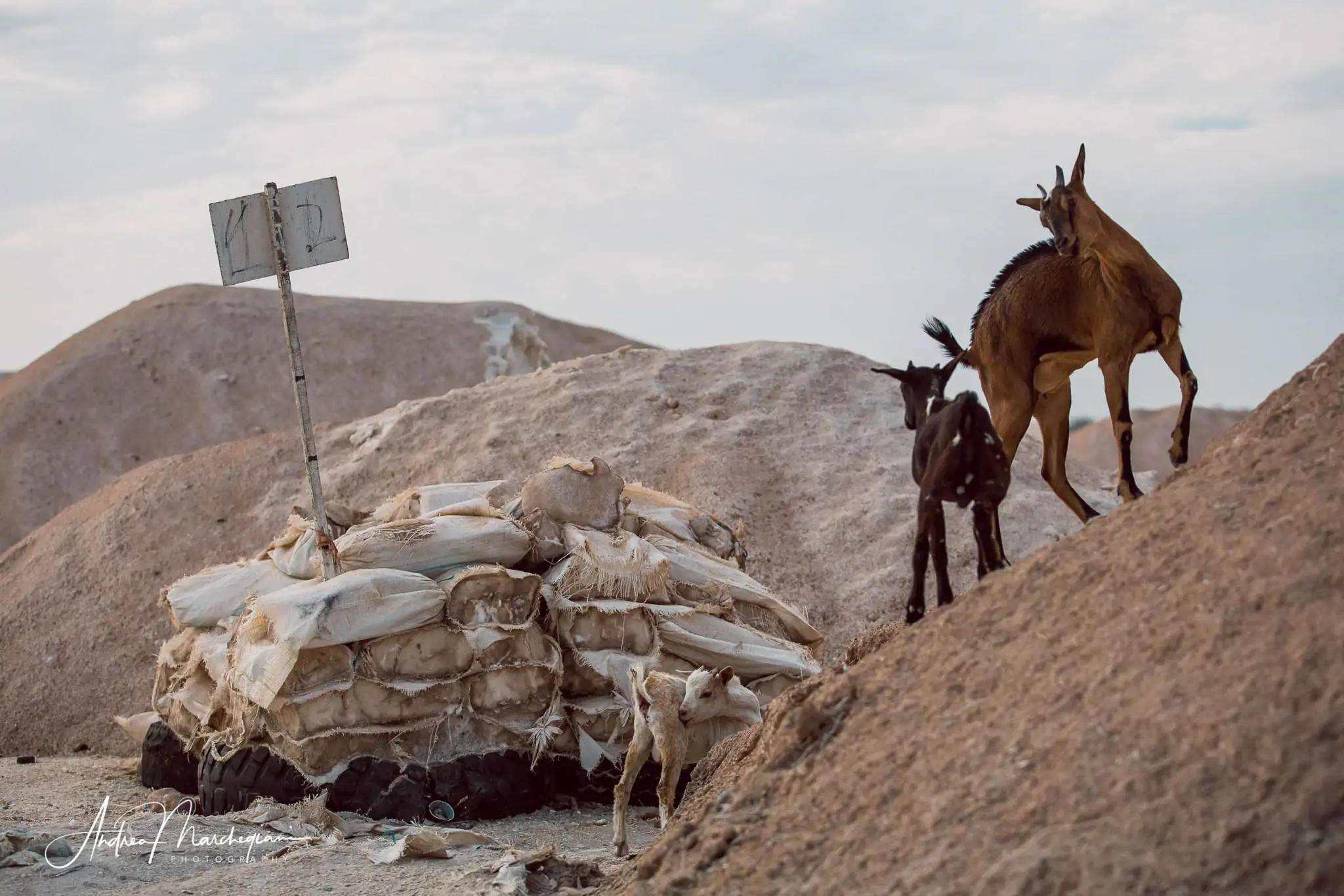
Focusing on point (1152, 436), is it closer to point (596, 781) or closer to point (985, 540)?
point (596, 781)

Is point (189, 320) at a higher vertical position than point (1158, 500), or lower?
higher

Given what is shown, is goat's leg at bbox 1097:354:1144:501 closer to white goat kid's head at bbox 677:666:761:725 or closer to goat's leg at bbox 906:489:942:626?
goat's leg at bbox 906:489:942:626

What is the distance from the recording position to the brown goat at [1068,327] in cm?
524

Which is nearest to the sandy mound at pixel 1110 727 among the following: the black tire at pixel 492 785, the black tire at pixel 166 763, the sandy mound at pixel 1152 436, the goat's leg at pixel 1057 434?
the goat's leg at pixel 1057 434

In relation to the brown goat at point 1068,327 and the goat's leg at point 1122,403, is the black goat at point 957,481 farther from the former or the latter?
the goat's leg at point 1122,403

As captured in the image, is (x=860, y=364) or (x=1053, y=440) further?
(x=860, y=364)

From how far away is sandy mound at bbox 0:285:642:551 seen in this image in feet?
59.3

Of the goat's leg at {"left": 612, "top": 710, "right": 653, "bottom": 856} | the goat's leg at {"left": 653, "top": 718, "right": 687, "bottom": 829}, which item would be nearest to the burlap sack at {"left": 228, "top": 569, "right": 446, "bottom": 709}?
the goat's leg at {"left": 612, "top": 710, "right": 653, "bottom": 856}

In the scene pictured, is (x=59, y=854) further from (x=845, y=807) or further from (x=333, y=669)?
(x=845, y=807)

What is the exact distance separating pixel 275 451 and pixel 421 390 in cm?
742

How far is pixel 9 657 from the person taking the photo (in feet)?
33.6

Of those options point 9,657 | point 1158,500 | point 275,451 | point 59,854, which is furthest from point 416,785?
point 275,451

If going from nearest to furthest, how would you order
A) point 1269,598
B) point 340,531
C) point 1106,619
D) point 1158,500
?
1. point 1269,598
2. point 1106,619
3. point 1158,500
4. point 340,531

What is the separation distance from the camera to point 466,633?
6.39 m
